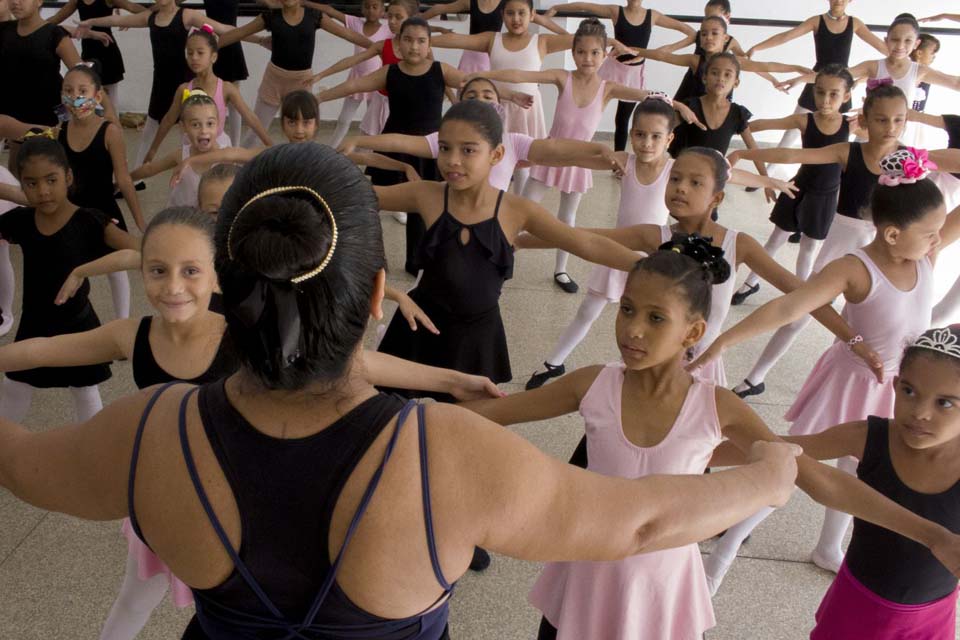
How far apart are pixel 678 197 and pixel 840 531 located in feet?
3.59

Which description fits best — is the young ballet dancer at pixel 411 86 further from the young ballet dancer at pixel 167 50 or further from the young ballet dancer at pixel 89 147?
the young ballet dancer at pixel 167 50

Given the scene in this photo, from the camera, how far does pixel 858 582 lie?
1684mm

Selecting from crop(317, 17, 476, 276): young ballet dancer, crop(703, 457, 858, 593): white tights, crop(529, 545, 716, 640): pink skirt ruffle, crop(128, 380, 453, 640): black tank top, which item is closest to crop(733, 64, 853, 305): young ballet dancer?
crop(317, 17, 476, 276): young ballet dancer

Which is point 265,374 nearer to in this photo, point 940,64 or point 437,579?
point 437,579

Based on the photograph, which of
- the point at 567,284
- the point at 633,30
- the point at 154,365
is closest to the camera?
the point at 154,365

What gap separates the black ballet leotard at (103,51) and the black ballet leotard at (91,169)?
100 inches

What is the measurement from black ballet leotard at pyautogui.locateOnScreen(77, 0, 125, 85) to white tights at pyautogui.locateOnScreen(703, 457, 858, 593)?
17.4 feet

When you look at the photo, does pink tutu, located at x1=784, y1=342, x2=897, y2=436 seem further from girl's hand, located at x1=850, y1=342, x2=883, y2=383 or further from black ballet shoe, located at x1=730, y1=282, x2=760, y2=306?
black ballet shoe, located at x1=730, y1=282, x2=760, y2=306

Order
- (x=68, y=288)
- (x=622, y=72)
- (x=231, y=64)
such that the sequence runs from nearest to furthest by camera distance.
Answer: (x=68, y=288), (x=231, y=64), (x=622, y=72)

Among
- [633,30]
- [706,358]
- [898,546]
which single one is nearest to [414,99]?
[633,30]

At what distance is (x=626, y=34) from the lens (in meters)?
6.15

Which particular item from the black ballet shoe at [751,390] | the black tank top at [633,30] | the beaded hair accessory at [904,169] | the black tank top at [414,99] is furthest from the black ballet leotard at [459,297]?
the black tank top at [633,30]

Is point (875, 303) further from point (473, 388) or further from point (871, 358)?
point (473, 388)

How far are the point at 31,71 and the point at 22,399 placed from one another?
9.10 ft
